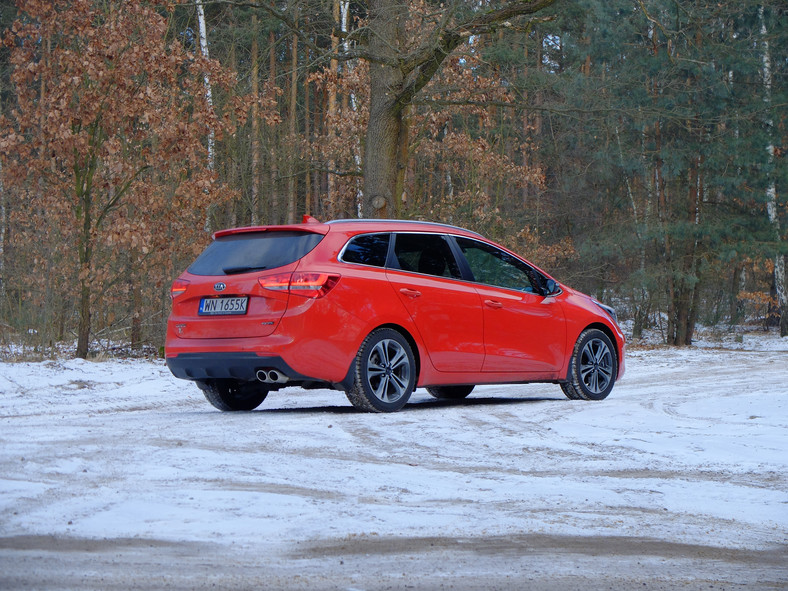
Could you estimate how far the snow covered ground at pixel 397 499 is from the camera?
3869 mm

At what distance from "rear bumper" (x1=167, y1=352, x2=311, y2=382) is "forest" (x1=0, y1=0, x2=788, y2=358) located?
6706 millimetres

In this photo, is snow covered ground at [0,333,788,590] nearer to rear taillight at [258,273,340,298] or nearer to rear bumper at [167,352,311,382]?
rear bumper at [167,352,311,382]

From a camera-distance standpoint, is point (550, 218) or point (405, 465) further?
point (550, 218)

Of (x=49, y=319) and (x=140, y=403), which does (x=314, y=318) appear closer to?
(x=140, y=403)

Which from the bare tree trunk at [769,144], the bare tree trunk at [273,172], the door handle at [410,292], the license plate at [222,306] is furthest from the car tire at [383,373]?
the bare tree trunk at [769,144]

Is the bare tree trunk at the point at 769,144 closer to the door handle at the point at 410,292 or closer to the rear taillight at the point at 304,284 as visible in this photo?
the door handle at the point at 410,292

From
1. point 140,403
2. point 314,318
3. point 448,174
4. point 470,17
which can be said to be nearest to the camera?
point 314,318

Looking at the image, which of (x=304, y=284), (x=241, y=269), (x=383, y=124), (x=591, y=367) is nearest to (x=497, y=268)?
(x=591, y=367)

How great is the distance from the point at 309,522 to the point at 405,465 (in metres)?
1.66

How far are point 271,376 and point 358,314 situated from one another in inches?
35.3

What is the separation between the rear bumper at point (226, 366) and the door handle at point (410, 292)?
1.24m

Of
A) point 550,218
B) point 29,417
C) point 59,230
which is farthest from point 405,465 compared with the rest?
point 550,218

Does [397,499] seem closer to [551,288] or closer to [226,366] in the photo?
[226,366]

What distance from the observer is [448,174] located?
28.6m
